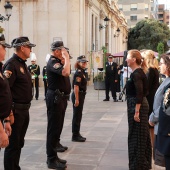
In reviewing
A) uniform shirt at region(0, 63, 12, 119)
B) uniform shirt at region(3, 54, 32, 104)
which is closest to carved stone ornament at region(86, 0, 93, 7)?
uniform shirt at region(3, 54, 32, 104)

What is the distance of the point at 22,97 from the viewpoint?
5035 mm

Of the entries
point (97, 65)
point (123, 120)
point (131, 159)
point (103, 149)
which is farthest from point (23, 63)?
point (97, 65)

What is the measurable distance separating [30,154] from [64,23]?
21.6 metres

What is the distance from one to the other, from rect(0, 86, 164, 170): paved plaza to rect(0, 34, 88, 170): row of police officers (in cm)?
36

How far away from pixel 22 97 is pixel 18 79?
0.25 m

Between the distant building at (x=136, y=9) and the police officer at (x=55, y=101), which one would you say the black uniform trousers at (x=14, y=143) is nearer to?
the police officer at (x=55, y=101)

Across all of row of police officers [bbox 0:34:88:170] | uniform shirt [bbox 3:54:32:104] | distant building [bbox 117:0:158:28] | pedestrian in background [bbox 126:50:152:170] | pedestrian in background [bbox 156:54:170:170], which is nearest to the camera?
pedestrian in background [bbox 156:54:170:170]

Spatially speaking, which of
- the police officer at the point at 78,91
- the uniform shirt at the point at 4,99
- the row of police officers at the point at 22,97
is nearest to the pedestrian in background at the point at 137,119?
the row of police officers at the point at 22,97

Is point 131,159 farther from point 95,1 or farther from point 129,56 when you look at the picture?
point 95,1

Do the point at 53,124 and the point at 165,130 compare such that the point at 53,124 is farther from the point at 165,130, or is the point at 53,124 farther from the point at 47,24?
the point at 47,24

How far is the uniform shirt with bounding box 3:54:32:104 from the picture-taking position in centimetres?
491

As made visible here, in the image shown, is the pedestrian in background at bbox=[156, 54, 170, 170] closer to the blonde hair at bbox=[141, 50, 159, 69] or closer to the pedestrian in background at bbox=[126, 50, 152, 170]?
the pedestrian in background at bbox=[126, 50, 152, 170]

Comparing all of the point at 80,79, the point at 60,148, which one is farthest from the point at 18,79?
the point at 80,79

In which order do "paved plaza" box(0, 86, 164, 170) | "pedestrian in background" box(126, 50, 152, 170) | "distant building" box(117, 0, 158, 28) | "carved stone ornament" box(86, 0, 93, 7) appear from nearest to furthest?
1. "pedestrian in background" box(126, 50, 152, 170)
2. "paved plaza" box(0, 86, 164, 170)
3. "carved stone ornament" box(86, 0, 93, 7)
4. "distant building" box(117, 0, 158, 28)
